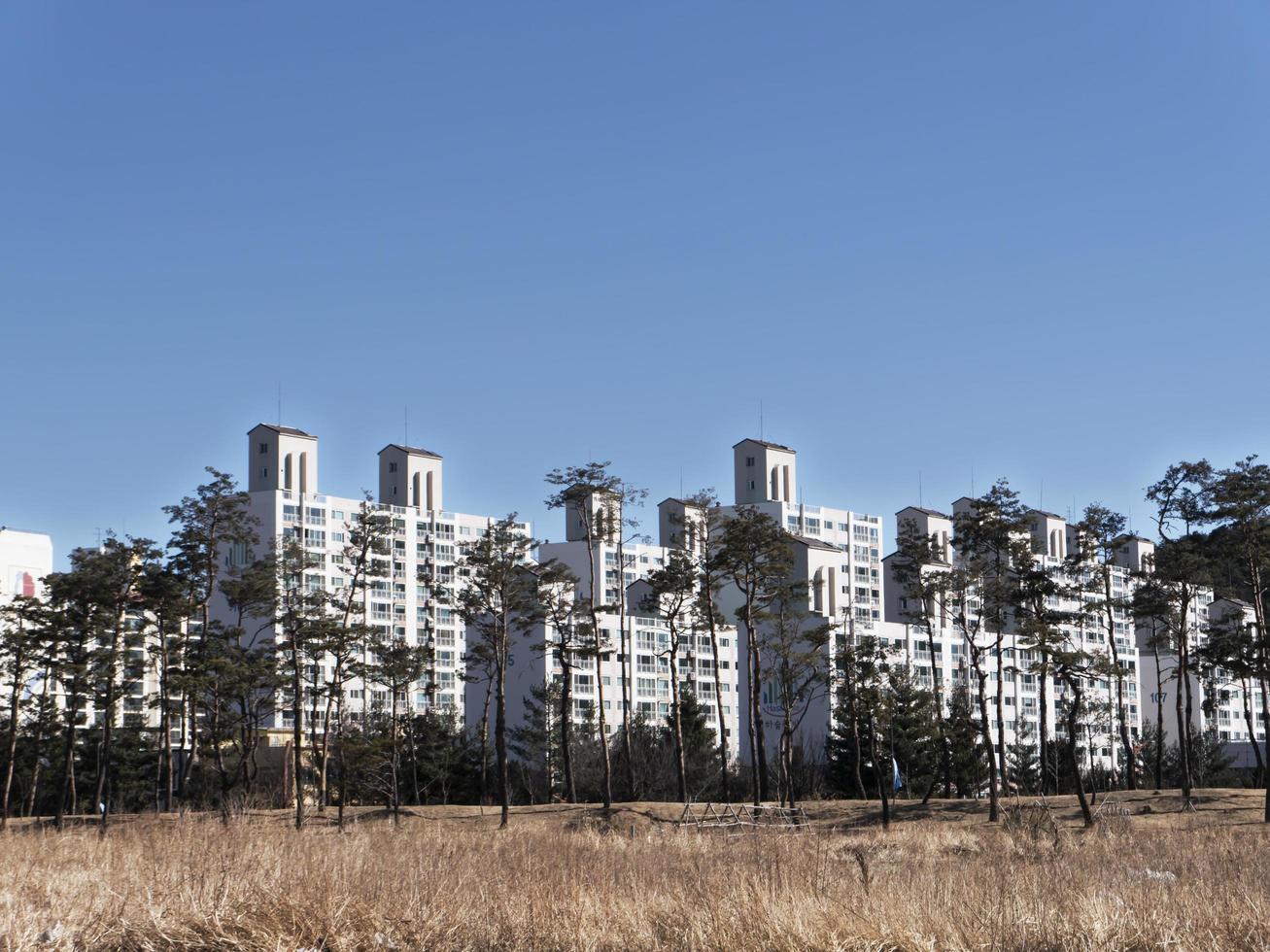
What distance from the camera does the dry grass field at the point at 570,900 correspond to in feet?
46.5

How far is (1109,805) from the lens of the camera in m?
51.1

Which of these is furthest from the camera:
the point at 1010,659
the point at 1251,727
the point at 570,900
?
the point at 1010,659

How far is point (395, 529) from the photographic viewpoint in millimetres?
115750

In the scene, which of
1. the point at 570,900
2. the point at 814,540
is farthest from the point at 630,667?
the point at 570,900

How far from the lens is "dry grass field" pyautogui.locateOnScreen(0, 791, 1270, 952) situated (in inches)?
558

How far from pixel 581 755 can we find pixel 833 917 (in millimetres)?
69974

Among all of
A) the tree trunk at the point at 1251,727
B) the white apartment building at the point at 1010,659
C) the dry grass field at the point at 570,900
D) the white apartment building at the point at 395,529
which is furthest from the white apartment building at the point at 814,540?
the dry grass field at the point at 570,900

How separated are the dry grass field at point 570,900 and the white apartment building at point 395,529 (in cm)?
9345

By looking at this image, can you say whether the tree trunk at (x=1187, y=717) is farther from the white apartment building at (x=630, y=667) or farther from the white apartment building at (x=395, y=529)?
the white apartment building at (x=395, y=529)

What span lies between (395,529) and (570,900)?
101 meters

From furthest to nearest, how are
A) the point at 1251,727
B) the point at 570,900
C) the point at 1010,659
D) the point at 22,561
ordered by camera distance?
1. the point at 1010,659
2. the point at 22,561
3. the point at 1251,727
4. the point at 570,900

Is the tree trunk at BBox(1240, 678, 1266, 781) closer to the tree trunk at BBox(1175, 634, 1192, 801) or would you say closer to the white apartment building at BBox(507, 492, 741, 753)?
the tree trunk at BBox(1175, 634, 1192, 801)

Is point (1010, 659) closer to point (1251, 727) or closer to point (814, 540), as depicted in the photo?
point (814, 540)

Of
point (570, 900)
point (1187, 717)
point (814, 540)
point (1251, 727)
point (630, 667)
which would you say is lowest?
point (570, 900)
